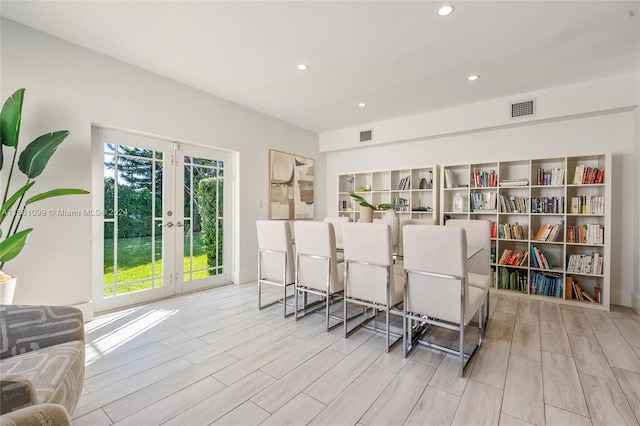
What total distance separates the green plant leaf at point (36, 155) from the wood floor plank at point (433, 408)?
10.7 feet

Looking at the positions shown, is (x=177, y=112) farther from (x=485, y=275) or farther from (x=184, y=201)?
(x=485, y=275)

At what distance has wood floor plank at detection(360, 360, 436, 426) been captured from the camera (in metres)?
1.52

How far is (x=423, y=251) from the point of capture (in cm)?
204

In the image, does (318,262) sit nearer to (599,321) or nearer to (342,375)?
(342,375)

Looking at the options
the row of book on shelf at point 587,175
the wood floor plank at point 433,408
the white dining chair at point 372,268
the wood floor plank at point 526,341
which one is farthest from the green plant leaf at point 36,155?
the row of book on shelf at point 587,175

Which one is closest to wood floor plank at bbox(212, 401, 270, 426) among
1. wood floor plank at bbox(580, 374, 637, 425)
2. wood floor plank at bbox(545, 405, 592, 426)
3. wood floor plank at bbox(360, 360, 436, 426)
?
wood floor plank at bbox(360, 360, 436, 426)

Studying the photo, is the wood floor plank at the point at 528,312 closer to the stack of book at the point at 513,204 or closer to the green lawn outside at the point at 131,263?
the stack of book at the point at 513,204

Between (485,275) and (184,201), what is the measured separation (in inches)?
A: 146

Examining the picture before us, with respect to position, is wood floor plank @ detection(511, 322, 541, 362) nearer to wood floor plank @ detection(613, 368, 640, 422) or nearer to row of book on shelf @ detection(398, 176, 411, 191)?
wood floor plank @ detection(613, 368, 640, 422)

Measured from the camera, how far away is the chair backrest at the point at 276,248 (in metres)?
2.94

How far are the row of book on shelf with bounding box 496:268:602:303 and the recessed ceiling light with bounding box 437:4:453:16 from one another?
3230 mm

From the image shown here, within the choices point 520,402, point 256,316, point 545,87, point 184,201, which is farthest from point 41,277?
point 545,87

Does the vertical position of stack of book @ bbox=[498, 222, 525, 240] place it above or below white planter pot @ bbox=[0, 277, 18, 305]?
above

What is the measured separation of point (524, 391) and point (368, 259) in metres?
1.29
